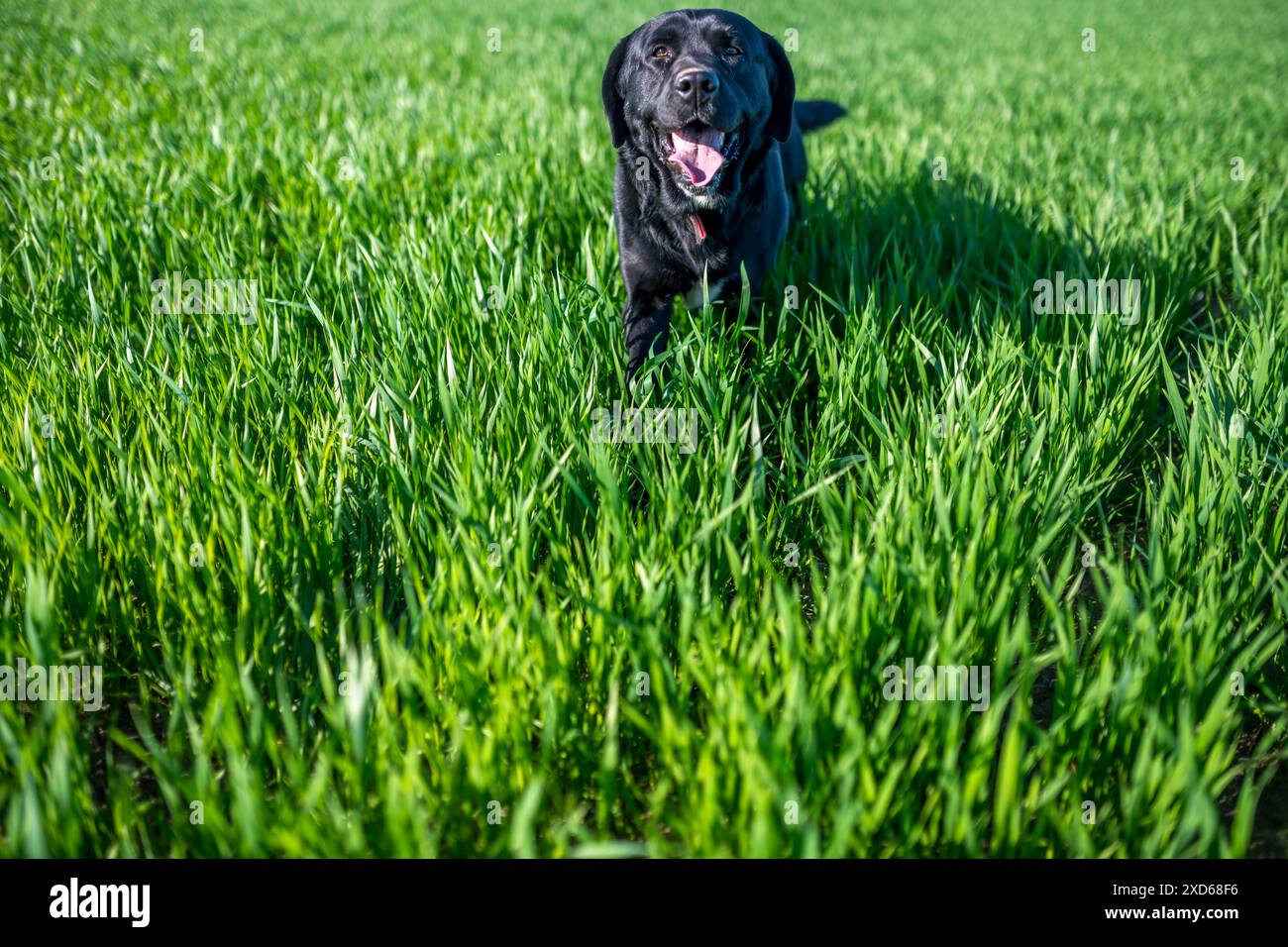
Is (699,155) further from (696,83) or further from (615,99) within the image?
A: (615,99)

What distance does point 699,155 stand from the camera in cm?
223

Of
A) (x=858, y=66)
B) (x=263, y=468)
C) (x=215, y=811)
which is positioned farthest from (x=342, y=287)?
(x=858, y=66)

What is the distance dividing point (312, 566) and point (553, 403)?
0.69 meters

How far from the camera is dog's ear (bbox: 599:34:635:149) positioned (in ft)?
8.16

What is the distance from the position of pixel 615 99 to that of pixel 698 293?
71cm

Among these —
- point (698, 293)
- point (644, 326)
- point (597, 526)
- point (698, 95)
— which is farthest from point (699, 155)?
point (597, 526)

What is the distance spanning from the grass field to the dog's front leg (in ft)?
0.30

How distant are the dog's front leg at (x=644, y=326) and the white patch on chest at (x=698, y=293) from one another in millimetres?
83

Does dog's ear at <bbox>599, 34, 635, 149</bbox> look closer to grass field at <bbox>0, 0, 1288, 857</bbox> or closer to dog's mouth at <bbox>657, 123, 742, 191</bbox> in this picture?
dog's mouth at <bbox>657, 123, 742, 191</bbox>

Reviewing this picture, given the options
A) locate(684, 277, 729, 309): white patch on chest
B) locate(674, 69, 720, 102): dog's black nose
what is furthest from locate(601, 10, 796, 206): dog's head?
locate(684, 277, 729, 309): white patch on chest

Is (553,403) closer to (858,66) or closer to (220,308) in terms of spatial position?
(220,308)

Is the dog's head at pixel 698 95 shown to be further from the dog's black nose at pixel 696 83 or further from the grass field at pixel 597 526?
Answer: the grass field at pixel 597 526

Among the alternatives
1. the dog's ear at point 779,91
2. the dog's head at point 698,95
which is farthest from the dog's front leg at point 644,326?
the dog's ear at point 779,91
